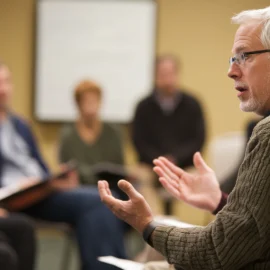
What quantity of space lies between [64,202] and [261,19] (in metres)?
2.13

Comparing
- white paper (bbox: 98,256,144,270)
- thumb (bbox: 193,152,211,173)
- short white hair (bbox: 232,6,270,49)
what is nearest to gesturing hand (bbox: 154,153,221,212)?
thumb (bbox: 193,152,211,173)

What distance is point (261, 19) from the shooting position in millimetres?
1415

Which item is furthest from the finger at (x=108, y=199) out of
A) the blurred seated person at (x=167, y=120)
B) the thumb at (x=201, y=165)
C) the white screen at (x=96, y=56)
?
the white screen at (x=96, y=56)

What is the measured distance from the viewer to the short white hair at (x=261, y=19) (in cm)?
139

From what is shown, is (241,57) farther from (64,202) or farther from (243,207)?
(64,202)

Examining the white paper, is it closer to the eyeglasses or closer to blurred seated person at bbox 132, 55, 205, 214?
the eyeglasses

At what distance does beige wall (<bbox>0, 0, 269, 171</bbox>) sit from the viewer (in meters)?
5.30

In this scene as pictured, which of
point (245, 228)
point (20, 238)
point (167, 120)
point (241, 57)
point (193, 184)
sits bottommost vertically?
point (20, 238)

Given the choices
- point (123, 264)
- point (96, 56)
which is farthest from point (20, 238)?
point (96, 56)

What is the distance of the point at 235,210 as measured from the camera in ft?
4.28

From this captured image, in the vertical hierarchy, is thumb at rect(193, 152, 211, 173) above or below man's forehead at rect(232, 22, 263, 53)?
below

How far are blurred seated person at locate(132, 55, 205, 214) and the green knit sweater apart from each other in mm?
3267

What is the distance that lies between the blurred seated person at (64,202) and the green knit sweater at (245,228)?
189 centimetres

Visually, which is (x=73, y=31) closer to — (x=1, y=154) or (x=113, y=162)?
(x=113, y=162)
